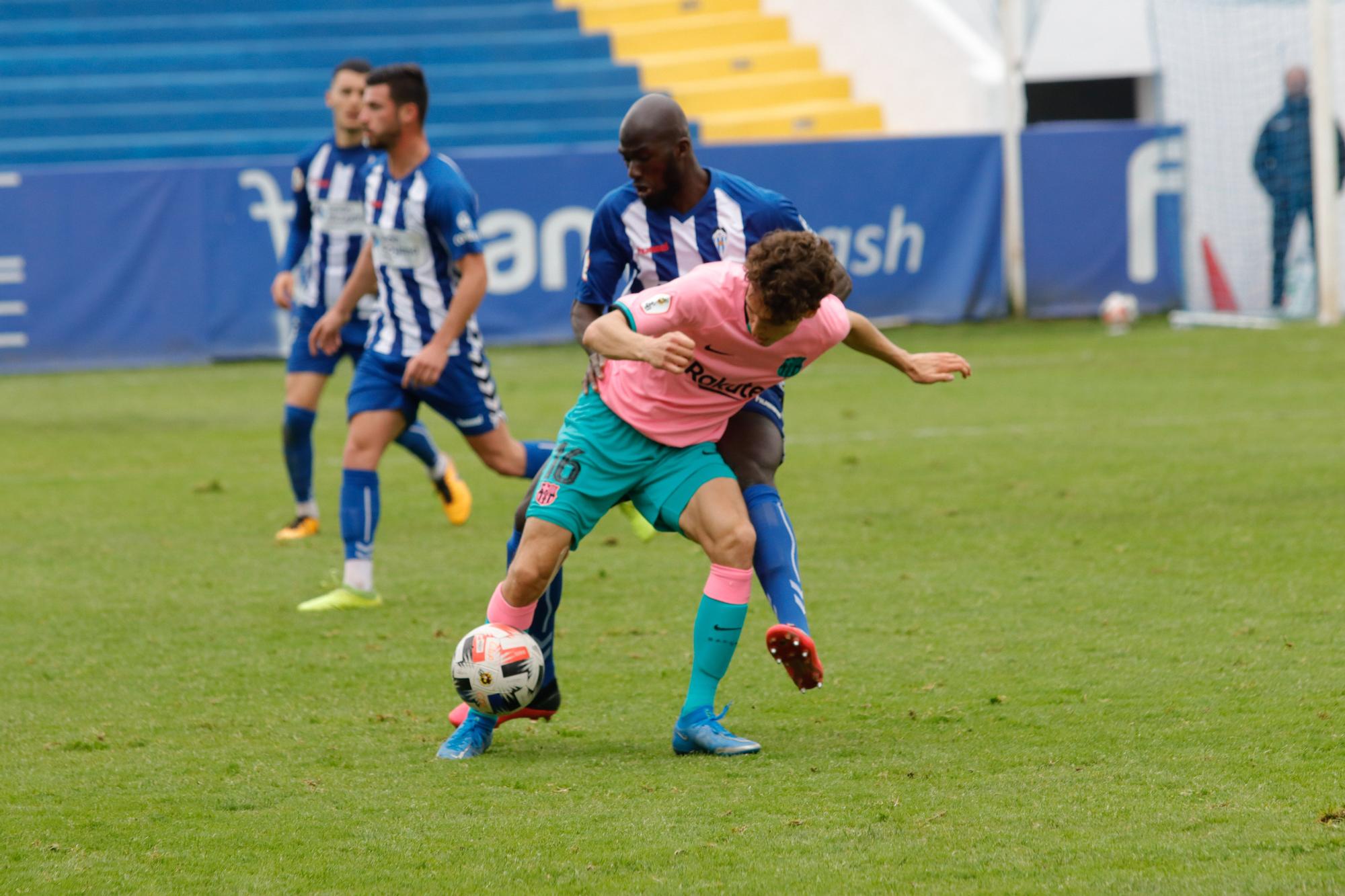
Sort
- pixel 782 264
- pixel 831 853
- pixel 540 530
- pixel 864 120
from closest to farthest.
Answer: pixel 831 853, pixel 782 264, pixel 540 530, pixel 864 120

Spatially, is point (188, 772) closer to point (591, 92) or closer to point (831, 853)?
point (831, 853)

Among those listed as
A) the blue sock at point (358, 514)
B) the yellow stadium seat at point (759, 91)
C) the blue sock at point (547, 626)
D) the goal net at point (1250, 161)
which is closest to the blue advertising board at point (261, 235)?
the goal net at point (1250, 161)

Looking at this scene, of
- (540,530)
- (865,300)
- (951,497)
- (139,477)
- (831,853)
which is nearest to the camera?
(831,853)

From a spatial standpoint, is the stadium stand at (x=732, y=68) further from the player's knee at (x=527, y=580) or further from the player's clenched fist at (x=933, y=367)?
the player's knee at (x=527, y=580)

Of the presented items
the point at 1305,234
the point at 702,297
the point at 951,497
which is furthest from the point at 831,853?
the point at 1305,234

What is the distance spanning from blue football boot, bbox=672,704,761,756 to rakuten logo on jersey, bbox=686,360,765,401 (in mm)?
791

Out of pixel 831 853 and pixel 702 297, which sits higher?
pixel 702 297

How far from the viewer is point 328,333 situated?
7.71 m

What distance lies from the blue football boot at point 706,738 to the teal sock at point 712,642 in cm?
5

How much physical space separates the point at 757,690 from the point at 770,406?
818mm

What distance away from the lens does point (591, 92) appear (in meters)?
22.3

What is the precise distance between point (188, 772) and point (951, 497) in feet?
16.7

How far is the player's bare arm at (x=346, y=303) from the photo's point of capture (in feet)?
23.9

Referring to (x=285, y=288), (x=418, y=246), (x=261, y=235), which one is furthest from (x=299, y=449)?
(x=261, y=235)
